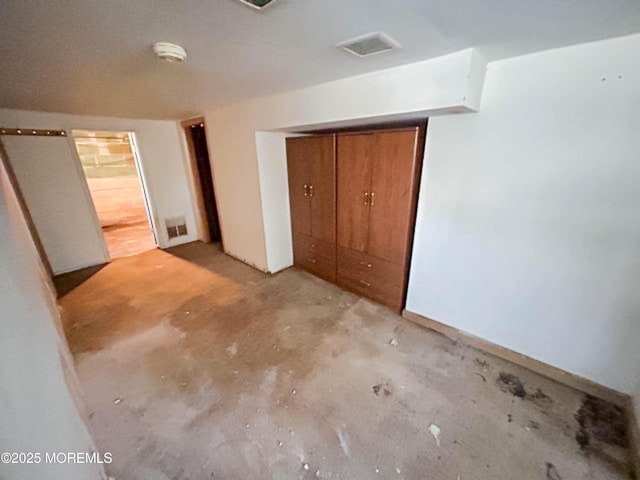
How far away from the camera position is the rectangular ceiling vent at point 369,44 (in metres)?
1.28

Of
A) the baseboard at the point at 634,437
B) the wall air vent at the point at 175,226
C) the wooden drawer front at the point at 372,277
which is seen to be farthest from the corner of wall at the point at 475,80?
the wall air vent at the point at 175,226

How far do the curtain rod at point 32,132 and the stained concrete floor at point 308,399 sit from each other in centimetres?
213

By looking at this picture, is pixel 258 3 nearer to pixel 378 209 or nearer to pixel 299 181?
pixel 378 209

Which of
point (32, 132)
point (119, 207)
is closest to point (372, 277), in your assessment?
point (32, 132)

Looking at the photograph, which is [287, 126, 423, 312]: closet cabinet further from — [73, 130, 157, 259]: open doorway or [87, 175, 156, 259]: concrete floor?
[73, 130, 157, 259]: open doorway

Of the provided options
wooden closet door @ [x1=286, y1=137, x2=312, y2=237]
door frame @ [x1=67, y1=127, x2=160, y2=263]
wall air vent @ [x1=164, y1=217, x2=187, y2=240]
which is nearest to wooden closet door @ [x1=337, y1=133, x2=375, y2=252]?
wooden closet door @ [x1=286, y1=137, x2=312, y2=237]

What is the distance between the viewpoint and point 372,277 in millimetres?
2637

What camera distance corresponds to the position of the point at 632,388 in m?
1.53

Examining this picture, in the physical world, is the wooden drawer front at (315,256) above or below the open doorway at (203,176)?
below

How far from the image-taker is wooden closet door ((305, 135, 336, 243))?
263cm

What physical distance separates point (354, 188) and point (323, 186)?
1.36 feet

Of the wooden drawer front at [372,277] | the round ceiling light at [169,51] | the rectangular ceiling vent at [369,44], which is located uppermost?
the rectangular ceiling vent at [369,44]

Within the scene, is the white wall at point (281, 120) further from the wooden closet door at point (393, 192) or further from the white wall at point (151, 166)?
the white wall at point (151, 166)

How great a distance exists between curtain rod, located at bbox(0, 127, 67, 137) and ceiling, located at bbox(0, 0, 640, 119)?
4.89 ft
